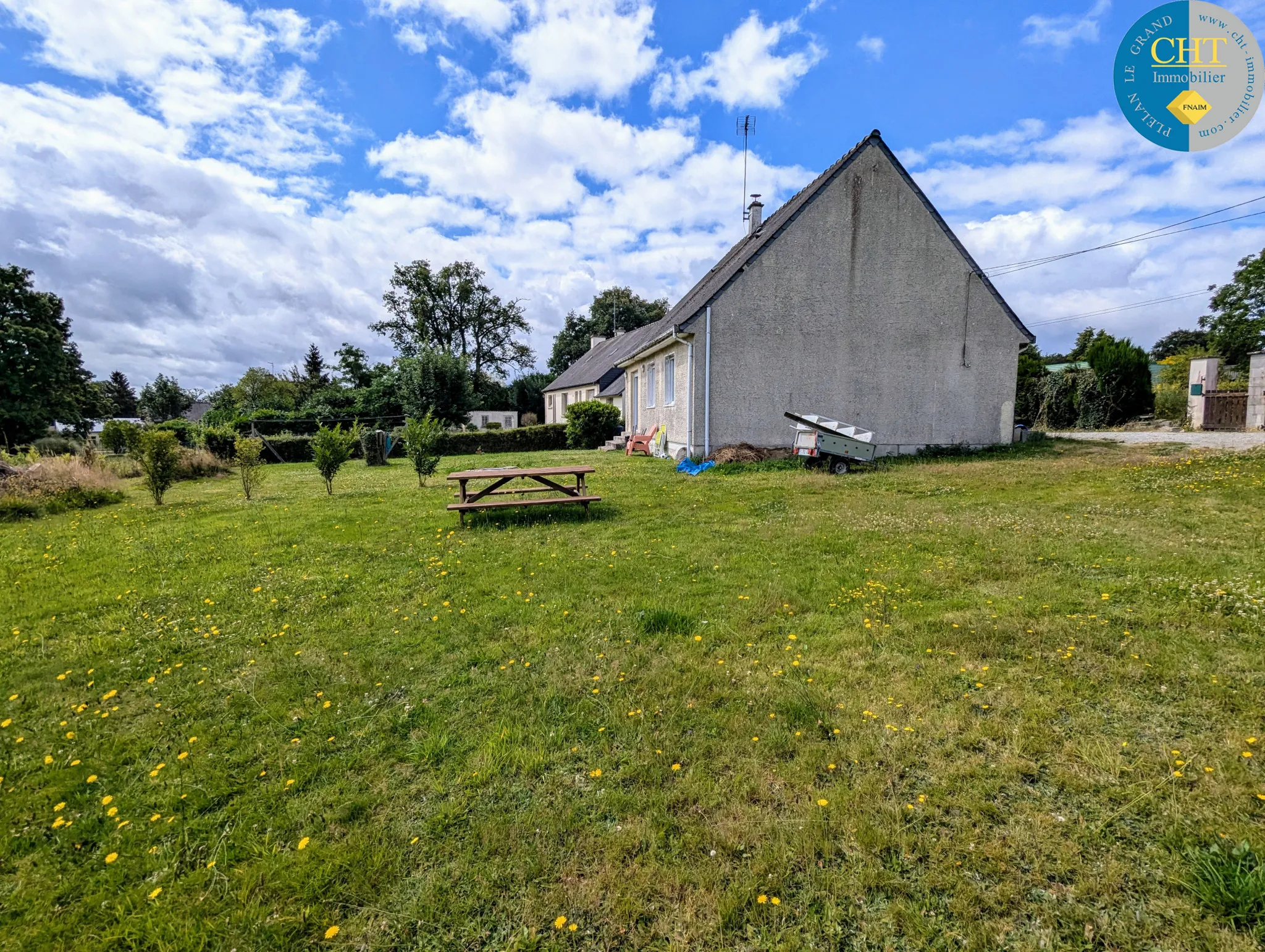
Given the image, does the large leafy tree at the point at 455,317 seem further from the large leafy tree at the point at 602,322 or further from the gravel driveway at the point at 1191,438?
the gravel driveway at the point at 1191,438

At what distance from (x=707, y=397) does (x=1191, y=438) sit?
1367 cm

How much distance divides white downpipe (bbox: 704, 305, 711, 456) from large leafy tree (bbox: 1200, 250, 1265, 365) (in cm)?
3798

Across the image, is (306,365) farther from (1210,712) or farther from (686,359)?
(1210,712)

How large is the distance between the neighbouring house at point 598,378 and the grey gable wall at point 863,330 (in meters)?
8.12

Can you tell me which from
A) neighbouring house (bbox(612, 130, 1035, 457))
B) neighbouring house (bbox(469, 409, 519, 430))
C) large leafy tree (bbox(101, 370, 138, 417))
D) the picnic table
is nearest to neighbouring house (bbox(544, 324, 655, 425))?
neighbouring house (bbox(469, 409, 519, 430))

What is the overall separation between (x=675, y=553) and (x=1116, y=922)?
15.6 feet

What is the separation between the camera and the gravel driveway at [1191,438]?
12500mm

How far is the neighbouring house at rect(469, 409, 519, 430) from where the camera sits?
38.8 m

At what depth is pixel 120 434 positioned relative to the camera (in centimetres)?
1521

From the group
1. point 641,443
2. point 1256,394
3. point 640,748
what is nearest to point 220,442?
point 641,443

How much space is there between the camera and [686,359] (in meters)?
14.4

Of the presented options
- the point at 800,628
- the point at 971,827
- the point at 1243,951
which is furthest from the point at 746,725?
the point at 1243,951

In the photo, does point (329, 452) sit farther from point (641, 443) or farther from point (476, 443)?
point (476, 443)

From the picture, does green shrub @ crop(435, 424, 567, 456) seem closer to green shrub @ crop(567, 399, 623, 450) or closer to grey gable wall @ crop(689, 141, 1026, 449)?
green shrub @ crop(567, 399, 623, 450)
